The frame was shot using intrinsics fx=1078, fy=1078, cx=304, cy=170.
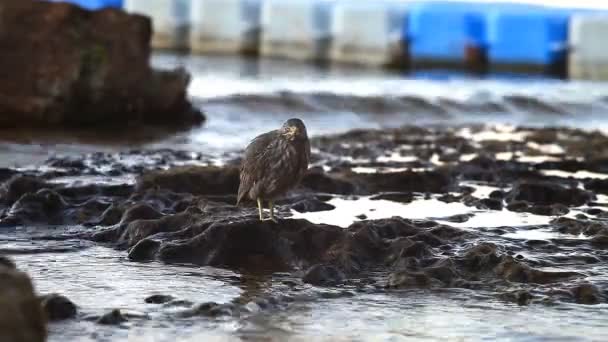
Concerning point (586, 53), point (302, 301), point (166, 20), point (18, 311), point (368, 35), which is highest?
point (166, 20)

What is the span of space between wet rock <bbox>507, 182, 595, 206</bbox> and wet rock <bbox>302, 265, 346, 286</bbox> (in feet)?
7.99

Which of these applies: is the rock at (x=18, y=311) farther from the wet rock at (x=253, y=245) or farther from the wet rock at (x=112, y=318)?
the wet rock at (x=253, y=245)

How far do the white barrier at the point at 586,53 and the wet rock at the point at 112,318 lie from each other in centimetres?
1727

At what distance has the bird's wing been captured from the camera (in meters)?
5.39

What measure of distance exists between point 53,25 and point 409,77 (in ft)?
30.7

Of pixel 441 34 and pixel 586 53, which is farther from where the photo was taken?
pixel 441 34

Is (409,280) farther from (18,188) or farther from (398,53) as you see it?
(398,53)

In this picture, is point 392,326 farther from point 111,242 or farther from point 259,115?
point 259,115

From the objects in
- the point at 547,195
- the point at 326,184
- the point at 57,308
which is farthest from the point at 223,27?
the point at 57,308

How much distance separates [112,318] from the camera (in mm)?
4156

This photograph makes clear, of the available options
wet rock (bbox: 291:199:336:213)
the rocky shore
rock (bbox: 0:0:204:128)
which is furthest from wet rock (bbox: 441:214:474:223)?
rock (bbox: 0:0:204:128)

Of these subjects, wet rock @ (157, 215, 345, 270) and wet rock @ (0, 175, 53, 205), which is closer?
wet rock @ (157, 215, 345, 270)

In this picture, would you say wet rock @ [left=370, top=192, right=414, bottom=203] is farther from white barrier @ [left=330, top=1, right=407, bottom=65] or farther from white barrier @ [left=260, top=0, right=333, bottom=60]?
white barrier @ [left=260, top=0, right=333, bottom=60]

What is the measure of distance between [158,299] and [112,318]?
0.36 m
